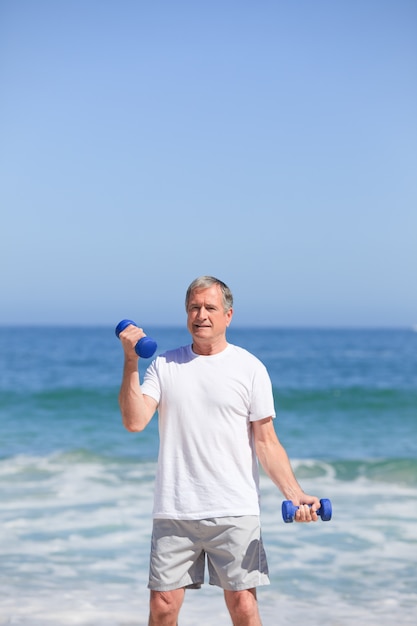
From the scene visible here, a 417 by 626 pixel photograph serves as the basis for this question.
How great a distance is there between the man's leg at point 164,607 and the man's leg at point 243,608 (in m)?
0.23

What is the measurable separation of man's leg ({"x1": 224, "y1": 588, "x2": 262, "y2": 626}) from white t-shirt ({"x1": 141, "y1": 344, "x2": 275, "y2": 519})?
0.34 metres

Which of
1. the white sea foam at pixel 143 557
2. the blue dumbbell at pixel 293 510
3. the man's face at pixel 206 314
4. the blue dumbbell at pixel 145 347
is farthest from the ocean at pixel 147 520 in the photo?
the blue dumbbell at pixel 145 347

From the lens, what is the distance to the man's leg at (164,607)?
3.78 metres

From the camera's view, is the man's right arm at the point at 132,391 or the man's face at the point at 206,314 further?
the man's face at the point at 206,314

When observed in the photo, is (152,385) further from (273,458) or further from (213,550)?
(213,550)

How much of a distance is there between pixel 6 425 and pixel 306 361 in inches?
818

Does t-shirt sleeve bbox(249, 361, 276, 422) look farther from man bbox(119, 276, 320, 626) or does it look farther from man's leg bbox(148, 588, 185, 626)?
man's leg bbox(148, 588, 185, 626)

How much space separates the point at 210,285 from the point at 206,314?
0.42 feet

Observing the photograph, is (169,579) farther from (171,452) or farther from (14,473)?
(14,473)

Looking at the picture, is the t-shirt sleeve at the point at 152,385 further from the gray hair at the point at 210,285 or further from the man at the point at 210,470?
the gray hair at the point at 210,285

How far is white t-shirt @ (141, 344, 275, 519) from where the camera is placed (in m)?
3.76

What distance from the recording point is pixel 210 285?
384cm

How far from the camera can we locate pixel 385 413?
63.0ft

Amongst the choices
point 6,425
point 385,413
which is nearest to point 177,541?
point 6,425
